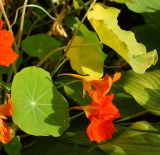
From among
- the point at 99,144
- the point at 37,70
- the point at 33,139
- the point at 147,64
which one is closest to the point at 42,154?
the point at 33,139

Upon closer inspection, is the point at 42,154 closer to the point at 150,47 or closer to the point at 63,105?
the point at 63,105

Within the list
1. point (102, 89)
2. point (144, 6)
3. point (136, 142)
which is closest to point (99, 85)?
point (102, 89)

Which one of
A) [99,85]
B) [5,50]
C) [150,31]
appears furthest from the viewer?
[150,31]

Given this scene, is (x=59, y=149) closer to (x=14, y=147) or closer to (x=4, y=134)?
(x=14, y=147)

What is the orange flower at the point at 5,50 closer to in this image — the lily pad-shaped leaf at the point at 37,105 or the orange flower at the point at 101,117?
the lily pad-shaped leaf at the point at 37,105

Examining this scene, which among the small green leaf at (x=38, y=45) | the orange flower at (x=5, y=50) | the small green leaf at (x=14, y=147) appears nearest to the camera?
the orange flower at (x=5, y=50)

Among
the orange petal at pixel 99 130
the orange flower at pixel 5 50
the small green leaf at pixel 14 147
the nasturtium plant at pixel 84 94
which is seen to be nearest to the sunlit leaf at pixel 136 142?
the nasturtium plant at pixel 84 94
